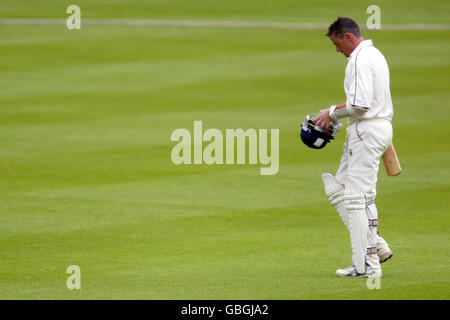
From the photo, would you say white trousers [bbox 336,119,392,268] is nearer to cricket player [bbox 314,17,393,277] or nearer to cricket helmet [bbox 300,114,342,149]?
cricket player [bbox 314,17,393,277]

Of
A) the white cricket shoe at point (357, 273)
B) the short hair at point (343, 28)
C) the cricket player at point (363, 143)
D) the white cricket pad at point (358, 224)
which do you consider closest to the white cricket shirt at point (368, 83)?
the cricket player at point (363, 143)

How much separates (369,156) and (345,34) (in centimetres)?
106

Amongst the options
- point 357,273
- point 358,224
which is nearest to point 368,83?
point 358,224

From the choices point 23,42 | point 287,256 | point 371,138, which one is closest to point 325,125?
point 371,138

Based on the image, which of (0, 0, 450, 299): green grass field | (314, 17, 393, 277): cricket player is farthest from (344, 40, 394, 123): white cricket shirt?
(0, 0, 450, 299): green grass field

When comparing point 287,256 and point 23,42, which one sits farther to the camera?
point 23,42

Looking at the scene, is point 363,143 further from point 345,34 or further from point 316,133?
point 345,34

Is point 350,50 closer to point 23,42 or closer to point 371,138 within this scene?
point 371,138

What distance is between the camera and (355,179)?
7.91 metres

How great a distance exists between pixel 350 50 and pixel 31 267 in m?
3.43

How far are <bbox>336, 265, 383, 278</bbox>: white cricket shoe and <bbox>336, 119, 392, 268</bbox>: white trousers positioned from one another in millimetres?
47

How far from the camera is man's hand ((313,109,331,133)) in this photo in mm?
8016

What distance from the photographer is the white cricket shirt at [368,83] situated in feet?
25.2

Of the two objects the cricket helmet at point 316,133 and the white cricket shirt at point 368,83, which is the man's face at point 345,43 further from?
the cricket helmet at point 316,133
